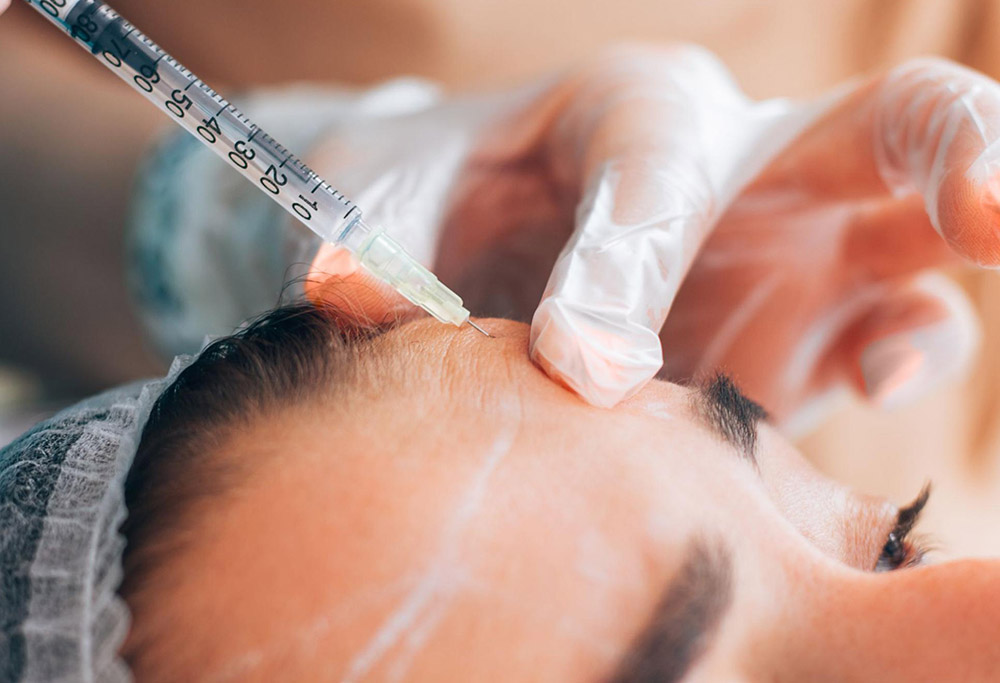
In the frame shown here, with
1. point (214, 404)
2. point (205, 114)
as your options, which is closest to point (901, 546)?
Result: point (214, 404)

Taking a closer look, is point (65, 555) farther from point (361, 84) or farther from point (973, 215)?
point (361, 84)

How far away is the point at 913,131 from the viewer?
0.85 meters

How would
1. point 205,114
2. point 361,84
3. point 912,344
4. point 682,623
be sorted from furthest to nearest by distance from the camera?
point 361,84 → point 912,344 → point 205,114 → point 682,623

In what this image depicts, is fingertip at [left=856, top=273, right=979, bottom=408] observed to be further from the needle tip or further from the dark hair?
the dark hair

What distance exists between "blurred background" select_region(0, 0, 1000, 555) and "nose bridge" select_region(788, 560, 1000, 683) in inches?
35.6

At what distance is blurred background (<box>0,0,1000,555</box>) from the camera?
4.39 ft

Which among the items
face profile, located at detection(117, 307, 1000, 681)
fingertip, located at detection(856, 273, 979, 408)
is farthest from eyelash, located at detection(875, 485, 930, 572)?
fingertip, located at detection(856, 273, 979, 408)

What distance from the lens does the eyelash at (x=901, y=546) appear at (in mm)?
755

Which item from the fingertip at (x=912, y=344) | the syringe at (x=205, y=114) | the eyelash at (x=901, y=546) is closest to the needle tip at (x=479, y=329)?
the syringe at (x=205, y=114)

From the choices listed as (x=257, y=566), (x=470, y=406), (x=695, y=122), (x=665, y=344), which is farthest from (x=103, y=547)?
(x=695, y=122)

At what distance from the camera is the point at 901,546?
76 centimetres

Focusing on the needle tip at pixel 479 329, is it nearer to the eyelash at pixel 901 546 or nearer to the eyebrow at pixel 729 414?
the eyebrow at pixel 729 414

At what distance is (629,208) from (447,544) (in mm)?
445

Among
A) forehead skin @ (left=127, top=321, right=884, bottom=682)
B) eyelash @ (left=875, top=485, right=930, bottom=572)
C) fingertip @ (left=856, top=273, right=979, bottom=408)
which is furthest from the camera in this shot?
fingertip @ (left=856, top=273, right=979, bottom=408)
